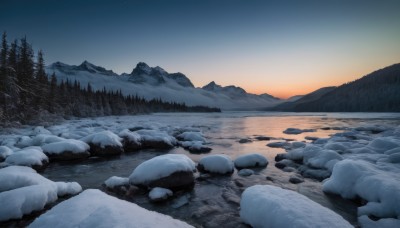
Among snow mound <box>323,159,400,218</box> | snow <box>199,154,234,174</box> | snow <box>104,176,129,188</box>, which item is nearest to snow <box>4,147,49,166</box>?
snow <box>104,176,129,188</box>

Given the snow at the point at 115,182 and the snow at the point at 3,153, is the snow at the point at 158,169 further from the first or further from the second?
the snow at the point at 3,153

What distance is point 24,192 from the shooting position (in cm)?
721

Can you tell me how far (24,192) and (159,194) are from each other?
14.2ft

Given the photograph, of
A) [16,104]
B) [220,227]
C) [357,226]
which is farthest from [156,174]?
[16,104]

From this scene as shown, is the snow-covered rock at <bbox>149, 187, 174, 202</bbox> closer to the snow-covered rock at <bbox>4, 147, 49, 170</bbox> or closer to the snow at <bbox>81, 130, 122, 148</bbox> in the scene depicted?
the snow-covered rock at <bbox>4, 147, 49, 170</bbox>

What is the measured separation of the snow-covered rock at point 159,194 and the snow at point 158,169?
0.58 metres

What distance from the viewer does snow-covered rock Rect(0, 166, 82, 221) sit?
6762 millimetres

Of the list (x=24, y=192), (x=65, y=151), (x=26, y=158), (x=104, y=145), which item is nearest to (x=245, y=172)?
(x=24, y=192)

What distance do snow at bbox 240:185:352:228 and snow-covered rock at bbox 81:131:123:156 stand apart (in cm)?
1228

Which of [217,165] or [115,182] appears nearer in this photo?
[115,182]

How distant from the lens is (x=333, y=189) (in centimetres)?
895

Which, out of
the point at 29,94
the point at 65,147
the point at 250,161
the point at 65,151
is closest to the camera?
the point at 250,161

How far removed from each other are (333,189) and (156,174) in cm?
710

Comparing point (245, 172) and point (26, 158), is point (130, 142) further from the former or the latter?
point (245, 172)
